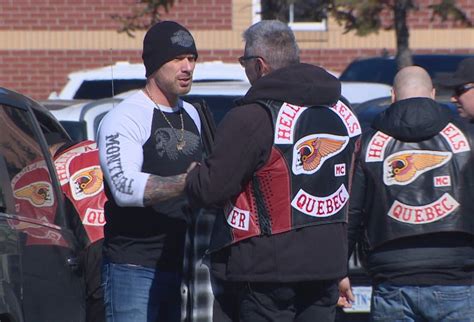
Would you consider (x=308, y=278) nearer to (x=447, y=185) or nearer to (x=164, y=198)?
(x=164, y=198)

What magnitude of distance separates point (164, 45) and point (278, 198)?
3.03 ft

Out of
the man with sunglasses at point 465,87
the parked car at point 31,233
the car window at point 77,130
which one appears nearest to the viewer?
the parked car at point 31,233

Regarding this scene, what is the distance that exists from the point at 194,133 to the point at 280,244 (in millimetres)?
852

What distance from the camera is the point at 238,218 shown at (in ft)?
13.5

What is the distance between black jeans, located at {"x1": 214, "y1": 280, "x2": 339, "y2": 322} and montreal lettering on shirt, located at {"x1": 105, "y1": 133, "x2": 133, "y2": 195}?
54 cm

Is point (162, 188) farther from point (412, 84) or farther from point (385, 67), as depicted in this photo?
point (385, 67)

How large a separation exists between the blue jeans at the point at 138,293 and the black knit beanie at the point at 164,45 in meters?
0.82

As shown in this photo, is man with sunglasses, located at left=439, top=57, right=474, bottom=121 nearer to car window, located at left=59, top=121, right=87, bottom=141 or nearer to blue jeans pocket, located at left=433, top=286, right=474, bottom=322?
blue jeans pocket, located at left=433, top=286, right=474, bottom=322

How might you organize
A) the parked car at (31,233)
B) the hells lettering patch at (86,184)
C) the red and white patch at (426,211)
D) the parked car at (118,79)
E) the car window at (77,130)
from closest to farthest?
the parked car at (31,233), the red and white patch at (426,211), the hells lettering patch at (86,184), the car window at (77,130), the parked car at (118,79)

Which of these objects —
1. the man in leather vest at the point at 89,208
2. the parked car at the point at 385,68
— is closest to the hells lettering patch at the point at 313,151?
the man in leather vest at the point at 89,208

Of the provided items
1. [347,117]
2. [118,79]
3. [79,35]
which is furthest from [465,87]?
[79,35]

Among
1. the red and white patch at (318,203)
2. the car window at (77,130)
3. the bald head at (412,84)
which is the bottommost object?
the car window at (77,130)

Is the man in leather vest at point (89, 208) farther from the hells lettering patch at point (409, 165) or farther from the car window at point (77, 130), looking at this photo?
the car window at point (77, 130)

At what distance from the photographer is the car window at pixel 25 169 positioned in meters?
4.64
